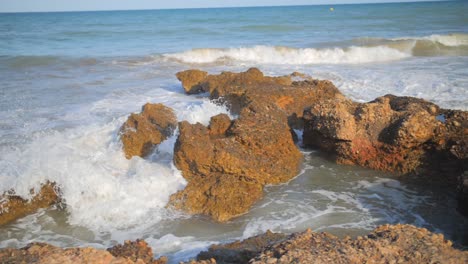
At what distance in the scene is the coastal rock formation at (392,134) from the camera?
4.57 meters

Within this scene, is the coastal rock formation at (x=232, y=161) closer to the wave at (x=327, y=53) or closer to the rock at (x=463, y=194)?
the rock at (x=463, y=194)

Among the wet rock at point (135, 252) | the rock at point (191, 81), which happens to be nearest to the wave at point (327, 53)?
the rock at point (191, 81)

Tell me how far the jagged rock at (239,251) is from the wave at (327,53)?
12.7 metres

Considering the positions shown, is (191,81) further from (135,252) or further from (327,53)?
(327,53)

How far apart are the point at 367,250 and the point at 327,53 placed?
14.8 meters

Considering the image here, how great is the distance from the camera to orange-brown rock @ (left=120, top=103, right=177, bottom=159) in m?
5.37

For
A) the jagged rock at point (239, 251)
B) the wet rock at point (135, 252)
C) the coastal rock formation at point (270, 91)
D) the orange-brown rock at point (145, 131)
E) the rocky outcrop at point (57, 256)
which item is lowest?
the jagged rock at point (239, 251)

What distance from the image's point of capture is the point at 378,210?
420cm

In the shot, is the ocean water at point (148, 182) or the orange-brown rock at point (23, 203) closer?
the ocean water at point (148, 182)

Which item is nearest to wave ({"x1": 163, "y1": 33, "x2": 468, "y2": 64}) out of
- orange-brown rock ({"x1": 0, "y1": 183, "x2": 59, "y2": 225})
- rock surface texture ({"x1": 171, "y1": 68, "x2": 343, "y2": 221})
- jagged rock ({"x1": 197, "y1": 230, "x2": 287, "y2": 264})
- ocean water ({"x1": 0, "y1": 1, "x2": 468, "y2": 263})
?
ocean water ({"x1": 0, "y1": 1, "x2": 468, "y2": 263})

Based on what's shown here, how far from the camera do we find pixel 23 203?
175 inches

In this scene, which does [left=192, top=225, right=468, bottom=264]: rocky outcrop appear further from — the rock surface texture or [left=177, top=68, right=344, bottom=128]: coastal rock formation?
[left=177, top=68, right=344, bottom=128]: coastal rock formation

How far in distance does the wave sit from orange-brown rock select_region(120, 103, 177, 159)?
9.83 m

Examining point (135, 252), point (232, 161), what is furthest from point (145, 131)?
point (135, 252)
